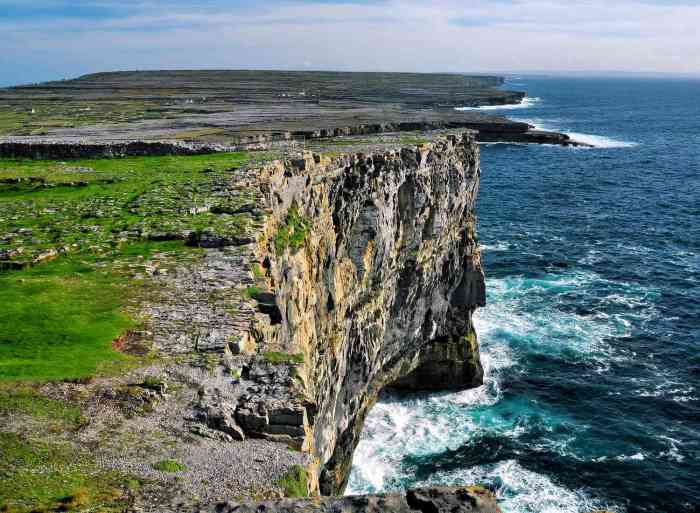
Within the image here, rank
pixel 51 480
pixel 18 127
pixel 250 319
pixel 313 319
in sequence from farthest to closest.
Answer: pixel 18 127 → pixel 313 319 → pixel 250 319 → pixel 51 480

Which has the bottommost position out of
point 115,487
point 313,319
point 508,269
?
point 508,269

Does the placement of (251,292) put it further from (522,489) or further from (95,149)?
(95,149)

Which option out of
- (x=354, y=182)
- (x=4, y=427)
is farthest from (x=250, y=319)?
(x=354, y=182)

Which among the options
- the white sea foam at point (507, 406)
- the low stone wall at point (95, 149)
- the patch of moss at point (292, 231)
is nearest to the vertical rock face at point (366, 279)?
the patch of moss at point (292, 231)

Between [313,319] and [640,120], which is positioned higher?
[640,120]

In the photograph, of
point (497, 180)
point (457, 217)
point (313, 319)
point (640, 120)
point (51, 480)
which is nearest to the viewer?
point (51, 480)

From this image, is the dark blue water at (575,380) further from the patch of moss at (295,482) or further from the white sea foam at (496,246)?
the patch of moss at (295,482)

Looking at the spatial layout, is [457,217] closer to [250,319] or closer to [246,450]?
[250,319]

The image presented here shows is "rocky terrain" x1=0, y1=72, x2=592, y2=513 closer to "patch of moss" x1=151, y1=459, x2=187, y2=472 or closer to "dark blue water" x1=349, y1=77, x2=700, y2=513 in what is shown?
"patch of moss" x1=151, y1=459, x2=187, y2=472
